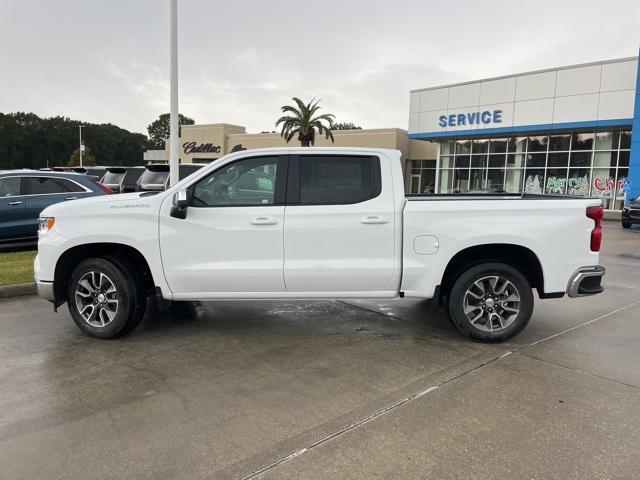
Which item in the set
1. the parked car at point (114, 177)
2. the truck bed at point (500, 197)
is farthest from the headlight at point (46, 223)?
the parked car at point (114, 177)

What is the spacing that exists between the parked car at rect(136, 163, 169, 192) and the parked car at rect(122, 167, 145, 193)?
1824mm

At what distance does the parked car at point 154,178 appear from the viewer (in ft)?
43.5

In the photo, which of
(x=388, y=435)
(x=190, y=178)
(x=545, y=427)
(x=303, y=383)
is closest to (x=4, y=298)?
(x=190, y=178)

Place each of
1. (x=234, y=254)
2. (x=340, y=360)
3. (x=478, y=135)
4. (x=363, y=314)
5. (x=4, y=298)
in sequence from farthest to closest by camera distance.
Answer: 1. (x=478, y=135)
2. (x=4, y=298)
3. (x=363, y=314)
4. (x=234, y=254)
5. (x=340, y=360)

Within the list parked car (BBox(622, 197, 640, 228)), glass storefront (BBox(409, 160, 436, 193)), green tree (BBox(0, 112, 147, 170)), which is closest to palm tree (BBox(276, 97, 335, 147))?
glass storefront (BBox(409, 160, 436, 193))

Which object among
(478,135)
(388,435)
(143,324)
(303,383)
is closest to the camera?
(388,435)

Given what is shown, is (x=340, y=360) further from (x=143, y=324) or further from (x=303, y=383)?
(x=143, y=324)

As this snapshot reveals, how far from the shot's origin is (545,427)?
352 cm

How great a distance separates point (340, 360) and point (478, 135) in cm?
3167

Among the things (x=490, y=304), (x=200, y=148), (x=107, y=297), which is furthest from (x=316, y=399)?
(x=200, y=148)

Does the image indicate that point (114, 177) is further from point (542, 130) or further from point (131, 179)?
A: point (542, 130)

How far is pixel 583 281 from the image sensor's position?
201 inches

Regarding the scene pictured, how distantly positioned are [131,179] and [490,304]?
13.0m

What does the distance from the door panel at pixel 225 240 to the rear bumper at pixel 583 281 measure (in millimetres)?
2870
